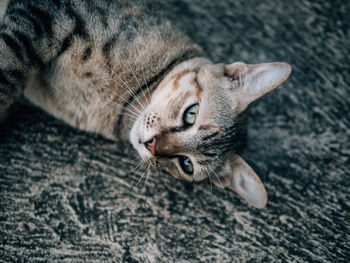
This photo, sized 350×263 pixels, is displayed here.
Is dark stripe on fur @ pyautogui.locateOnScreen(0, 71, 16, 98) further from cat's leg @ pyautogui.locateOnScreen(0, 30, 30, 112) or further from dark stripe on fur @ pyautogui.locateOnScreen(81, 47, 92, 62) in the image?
dark stripe on fur @ pyautogui.locateOnScreen(81, 47, 92, 62)

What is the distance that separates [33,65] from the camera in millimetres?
2012

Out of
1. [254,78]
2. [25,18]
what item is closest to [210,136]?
Answer: [254,78]

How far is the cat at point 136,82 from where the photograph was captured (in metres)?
1.97

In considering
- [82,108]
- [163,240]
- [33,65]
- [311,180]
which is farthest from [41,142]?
[311,180]

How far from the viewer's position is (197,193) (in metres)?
2.38

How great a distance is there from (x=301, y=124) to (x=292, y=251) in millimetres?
1163

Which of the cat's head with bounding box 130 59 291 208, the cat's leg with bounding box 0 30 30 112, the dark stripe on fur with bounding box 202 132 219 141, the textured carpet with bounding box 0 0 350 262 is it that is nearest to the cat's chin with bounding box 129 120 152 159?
the cat's head with bounding box 130 59 291 208

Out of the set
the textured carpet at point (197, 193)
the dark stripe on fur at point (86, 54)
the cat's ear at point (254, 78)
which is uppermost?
the cat's ear at point (254, 78)

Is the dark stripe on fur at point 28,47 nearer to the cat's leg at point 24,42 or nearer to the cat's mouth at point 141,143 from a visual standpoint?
the cat's leg at point 24,42

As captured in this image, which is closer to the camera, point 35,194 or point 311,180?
point 35,194

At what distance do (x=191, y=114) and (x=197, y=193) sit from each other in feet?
2.22

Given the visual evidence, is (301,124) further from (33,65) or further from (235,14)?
(33,65)

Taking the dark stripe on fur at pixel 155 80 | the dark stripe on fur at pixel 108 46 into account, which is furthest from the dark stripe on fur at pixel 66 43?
the dark stripe on fur at pixel 155 80

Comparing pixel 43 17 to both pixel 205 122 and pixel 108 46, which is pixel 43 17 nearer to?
pixel 108 46
